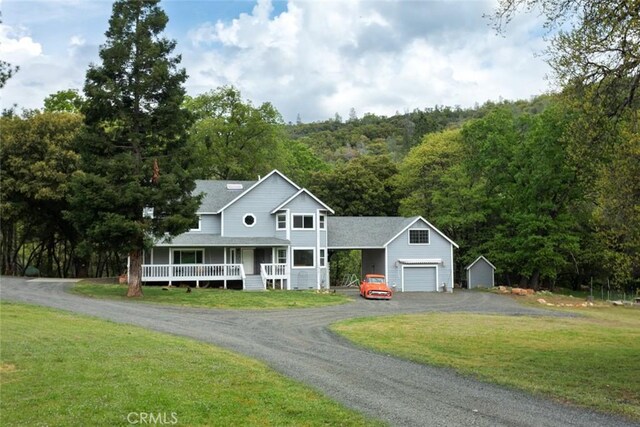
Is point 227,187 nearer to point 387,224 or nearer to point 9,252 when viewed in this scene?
point 387,224

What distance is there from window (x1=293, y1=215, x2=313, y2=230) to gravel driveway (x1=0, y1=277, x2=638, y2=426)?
12.7 m

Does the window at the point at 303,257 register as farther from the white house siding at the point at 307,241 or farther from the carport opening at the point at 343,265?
the carport opening at the point at 343,265

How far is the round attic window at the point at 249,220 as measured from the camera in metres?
40.3

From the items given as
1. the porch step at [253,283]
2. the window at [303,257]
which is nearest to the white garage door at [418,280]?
the window at [303,257]

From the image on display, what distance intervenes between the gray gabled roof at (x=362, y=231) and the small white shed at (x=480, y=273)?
7.27m

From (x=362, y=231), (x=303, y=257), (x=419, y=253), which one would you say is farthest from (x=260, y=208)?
(x=419, y=253)

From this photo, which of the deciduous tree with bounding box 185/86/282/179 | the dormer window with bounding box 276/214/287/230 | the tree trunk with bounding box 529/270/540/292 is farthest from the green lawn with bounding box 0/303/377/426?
the deciduous tree with bounding box 185/86/282/179

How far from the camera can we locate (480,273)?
4647cm

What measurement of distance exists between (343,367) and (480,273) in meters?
35.9

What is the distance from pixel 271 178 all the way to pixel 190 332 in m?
24.0

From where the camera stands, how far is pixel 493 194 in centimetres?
4972

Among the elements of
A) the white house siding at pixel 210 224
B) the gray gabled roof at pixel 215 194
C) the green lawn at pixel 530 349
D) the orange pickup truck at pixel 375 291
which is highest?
the gray gabled roof at pixel 215 194

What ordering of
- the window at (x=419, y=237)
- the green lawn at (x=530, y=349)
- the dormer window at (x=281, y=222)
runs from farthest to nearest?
the window at (x=419, y=237)
the dormer window at (x=281, y=222)
the green lawn at (x=530, y=349)

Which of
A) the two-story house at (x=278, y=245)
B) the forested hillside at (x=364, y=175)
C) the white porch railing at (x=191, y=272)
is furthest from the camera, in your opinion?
the two-story house at (x=278, y=245)
